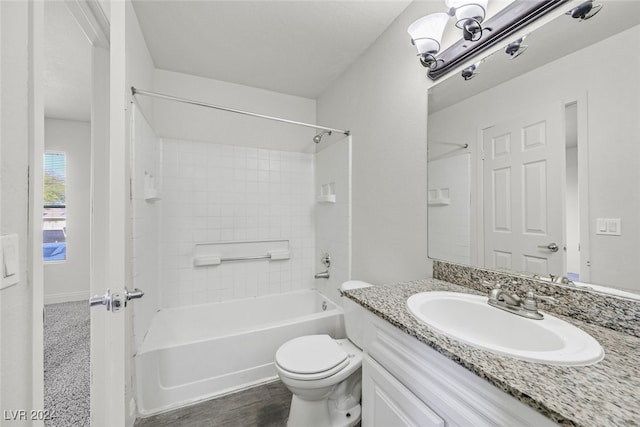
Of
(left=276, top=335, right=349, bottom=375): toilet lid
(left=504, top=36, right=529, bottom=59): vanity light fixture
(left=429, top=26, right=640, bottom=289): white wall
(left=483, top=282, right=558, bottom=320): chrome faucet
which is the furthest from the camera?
(left=276, top=335, right=349, bottom=375): toilet lid

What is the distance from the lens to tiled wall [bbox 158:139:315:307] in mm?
2229

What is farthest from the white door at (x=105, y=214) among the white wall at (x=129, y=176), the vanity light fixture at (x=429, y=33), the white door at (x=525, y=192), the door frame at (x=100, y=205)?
the white door at (x=525, y=192)

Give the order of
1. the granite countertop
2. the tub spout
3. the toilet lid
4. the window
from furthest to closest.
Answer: the tub spout, the window, the toilet lid, the granite countertop

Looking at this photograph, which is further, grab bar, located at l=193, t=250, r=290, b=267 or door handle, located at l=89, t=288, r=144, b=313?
grab bar, located at l=193, t=250, r=290, b=267

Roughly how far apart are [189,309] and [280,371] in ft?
4.33

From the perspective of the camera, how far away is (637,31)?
737 mm

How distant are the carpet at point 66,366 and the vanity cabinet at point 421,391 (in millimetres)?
1647

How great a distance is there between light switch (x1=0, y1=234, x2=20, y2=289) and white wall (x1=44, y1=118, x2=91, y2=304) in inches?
86.2

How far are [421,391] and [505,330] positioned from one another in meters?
0.40

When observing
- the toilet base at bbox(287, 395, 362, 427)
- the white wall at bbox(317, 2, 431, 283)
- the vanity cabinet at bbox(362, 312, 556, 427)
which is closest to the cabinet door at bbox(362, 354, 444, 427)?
the vanity cabinet at bbox(362, 312, 556, 427)

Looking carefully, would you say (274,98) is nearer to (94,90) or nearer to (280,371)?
(94,90)

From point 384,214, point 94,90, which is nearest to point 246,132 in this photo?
point 94,90

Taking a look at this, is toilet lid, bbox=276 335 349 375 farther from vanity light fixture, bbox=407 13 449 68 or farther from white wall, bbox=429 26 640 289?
vanity light fixture, bbox=407 13 449 68

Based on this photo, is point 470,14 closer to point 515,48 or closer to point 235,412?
point 515,48
